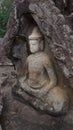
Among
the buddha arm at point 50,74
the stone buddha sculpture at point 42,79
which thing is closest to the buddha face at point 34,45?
the stone buddha sculpture at point 42,79

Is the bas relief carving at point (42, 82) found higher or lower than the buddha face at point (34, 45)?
lower

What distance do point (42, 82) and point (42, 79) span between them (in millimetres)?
18

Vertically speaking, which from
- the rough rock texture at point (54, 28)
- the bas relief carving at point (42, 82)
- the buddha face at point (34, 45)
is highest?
the rough rock texture at point (54, 28)

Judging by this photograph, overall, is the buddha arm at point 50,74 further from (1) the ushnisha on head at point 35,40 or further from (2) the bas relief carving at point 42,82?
(1) the ushnisha on head at point 35,40

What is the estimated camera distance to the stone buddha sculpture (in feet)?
6.78

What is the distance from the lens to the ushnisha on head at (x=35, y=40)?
82.7 inches

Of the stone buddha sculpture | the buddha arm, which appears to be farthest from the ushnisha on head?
the buddha arm

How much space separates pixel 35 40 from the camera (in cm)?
211

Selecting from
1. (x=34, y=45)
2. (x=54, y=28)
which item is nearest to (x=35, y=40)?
(x=34, y=45)

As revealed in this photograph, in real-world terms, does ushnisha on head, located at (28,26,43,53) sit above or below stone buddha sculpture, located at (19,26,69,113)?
above

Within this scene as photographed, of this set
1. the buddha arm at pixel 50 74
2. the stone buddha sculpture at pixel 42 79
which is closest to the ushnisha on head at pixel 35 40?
the stone buddha sculpture at pixel 42 79

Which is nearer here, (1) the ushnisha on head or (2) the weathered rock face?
(2) the weathered rock face

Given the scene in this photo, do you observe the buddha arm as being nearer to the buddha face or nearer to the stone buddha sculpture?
the stone buddha sculpture

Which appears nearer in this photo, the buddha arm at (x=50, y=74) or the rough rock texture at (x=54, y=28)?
the rough rock texture at (x=54, y=28)
